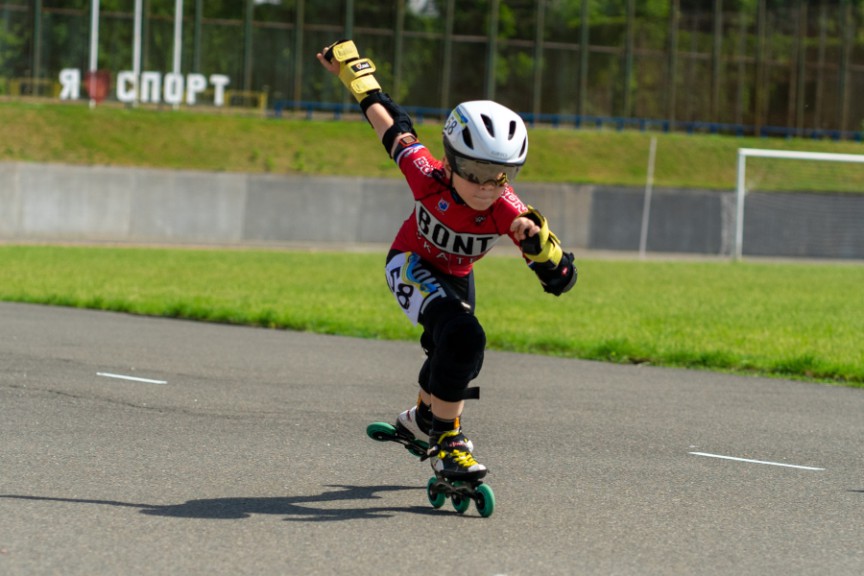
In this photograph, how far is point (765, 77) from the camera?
57812 millimetres

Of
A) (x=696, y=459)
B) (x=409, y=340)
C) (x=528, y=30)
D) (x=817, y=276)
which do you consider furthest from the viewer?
(x=528, y=30)

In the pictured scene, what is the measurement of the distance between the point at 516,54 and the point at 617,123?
508 cm

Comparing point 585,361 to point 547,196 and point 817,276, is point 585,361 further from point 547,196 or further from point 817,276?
point 547,196

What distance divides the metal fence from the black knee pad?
42.4 metres

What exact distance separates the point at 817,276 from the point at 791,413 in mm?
21247

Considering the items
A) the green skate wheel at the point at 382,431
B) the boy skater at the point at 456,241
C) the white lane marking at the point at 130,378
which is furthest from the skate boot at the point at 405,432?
the white lane marking at the point at 130,378

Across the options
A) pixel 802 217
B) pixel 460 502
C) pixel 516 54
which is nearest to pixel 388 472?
pixel 460 502

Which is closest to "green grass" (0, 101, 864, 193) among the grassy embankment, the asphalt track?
the grassy embankment

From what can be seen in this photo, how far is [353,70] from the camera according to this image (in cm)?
689

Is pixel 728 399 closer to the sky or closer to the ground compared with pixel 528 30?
closer to the ground

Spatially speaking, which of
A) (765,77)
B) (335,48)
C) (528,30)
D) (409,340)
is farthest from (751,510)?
(765,77)

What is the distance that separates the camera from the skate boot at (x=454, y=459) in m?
5.89

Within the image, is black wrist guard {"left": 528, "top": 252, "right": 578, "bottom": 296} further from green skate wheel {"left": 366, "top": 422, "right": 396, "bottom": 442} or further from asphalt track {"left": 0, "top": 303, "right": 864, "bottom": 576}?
green skate wheel {"left": 366, "top": 422, "right": 396, "bottom": 442}

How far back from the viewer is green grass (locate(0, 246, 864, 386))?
45.5 feet
